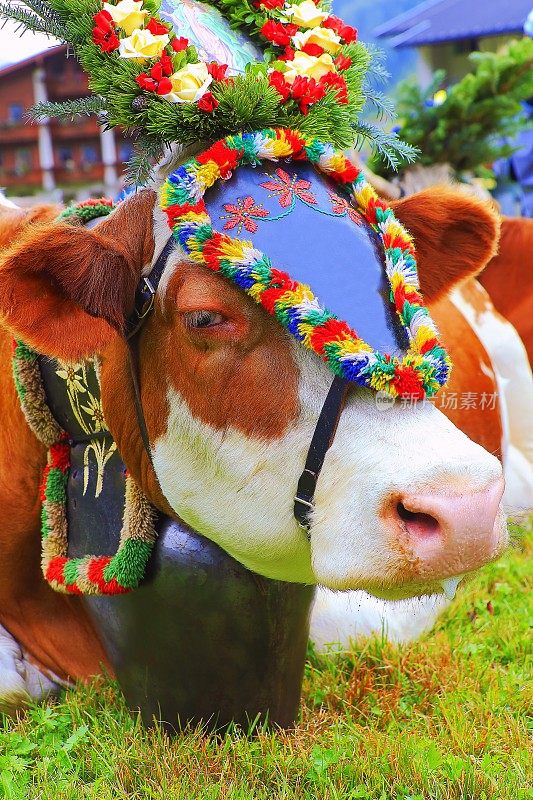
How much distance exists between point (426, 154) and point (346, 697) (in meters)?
3.69

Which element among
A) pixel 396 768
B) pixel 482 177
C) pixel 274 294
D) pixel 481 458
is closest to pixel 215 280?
pixel 274 294

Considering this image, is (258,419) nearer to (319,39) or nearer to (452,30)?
(319,39)

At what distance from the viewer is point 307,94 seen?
246 cm

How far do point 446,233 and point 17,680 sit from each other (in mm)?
1922

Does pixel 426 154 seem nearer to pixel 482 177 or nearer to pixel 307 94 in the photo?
pixel 482 177

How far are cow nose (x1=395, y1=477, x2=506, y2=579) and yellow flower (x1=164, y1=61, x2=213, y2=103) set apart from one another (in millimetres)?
1111

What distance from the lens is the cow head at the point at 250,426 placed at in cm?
200

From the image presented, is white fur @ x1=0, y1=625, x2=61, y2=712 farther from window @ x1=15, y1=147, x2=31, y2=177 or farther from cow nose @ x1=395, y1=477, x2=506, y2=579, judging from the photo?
window @ x1=15, y1=147, x2=31, y2=177

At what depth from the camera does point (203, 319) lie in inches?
89.3

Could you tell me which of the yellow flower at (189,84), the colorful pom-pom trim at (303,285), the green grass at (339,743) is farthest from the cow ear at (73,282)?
the green grass at (339,743)

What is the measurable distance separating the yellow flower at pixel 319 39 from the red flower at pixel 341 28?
0.07 meters

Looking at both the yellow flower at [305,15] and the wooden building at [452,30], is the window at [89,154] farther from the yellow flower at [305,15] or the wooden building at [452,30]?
the yellow flower at [305,15]

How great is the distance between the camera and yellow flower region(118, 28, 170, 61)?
7.97ft

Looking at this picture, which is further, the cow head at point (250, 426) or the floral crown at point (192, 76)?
the floral crown at point (192, 76)
